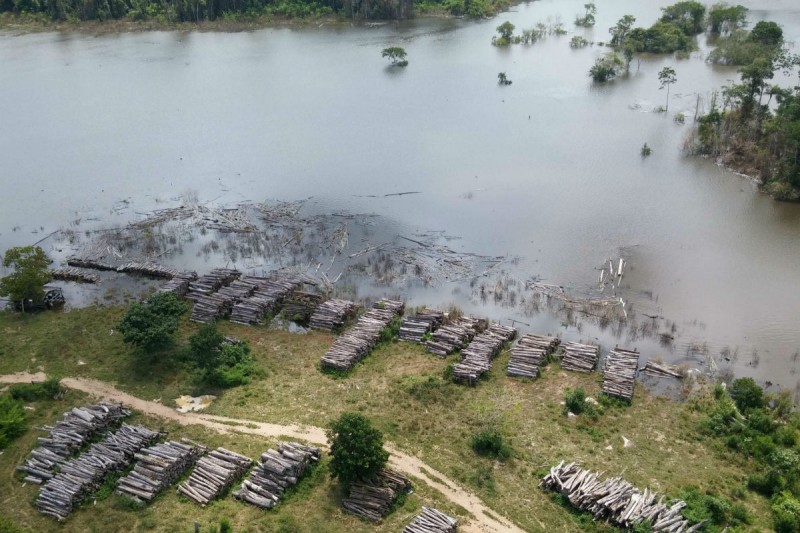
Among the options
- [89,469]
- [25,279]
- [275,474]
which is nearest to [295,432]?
[275,474]

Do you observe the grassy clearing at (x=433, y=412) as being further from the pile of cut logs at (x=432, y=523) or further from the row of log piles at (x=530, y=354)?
the pile of cut logs at (x=432, y=523)

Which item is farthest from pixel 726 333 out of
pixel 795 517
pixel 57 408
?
pixel 57 408

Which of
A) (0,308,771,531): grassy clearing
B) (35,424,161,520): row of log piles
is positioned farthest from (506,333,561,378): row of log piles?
(35,424,161,520): row of log piles

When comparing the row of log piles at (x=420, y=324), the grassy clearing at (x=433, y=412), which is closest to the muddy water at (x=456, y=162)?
the row of log piles at (x=420, y=324)

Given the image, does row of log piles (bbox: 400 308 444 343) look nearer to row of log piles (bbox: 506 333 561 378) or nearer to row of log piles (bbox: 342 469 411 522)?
row of log piles (bbox: 506 333 561 378)

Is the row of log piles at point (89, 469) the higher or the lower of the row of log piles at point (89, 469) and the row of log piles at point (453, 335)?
the lower

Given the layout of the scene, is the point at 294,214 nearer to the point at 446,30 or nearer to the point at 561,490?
the point at 561,490
